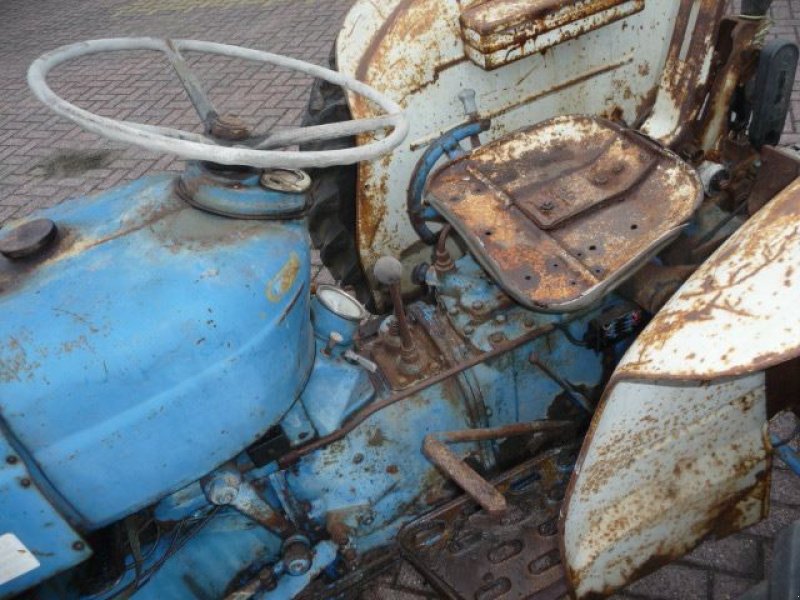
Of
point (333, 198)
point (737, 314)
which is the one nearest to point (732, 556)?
point (737, 314)

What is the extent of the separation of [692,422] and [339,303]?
917 mm

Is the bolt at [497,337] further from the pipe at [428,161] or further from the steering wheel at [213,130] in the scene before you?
the steering wheel at [213,130]

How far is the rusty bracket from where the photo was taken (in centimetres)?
160

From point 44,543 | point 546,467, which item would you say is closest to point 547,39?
point 546,467

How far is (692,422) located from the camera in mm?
1498

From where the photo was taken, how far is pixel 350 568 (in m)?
1.92

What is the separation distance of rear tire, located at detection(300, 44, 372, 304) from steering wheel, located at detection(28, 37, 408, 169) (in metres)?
0.38

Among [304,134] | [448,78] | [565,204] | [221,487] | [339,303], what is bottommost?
[221,487]

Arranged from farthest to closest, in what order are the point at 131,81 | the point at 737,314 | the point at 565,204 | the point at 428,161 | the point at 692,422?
the point at 131,81
the point at 428,161
the point at 565,204
the point at 692,422
the point at 737,314

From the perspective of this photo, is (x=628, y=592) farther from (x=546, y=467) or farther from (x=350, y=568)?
(x=350, y=568)

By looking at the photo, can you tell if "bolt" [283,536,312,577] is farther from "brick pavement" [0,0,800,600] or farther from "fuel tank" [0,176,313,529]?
"brick pavement" [0,0,800,600]

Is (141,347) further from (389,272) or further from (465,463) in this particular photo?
(465,463)

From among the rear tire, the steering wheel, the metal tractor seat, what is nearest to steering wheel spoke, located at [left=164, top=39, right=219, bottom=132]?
the steering wheel

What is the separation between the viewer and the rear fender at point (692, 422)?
45.0 inches
